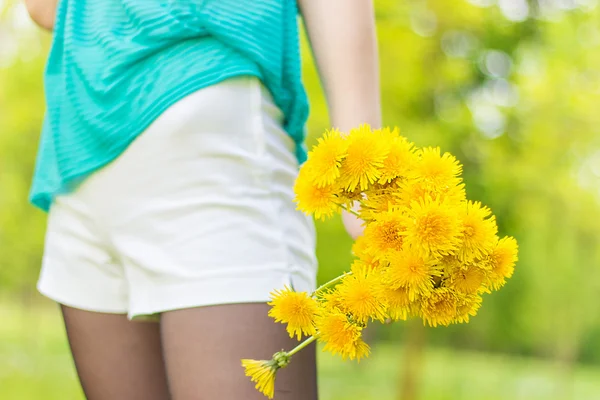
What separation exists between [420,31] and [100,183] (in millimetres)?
5452

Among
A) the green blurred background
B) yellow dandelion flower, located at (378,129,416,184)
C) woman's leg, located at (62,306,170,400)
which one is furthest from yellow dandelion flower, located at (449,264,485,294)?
the green blurred background

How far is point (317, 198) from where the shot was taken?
0.69 metres

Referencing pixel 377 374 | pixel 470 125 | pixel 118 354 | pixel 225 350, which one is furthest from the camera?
pixel 377 374

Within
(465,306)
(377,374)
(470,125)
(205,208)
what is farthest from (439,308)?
(377,374)

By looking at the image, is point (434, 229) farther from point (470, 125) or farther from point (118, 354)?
point (470, 125)

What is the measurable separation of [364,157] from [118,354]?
2.09 feet

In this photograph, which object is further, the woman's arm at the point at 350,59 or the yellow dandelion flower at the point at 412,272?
the woman's arm at the point at 350,59

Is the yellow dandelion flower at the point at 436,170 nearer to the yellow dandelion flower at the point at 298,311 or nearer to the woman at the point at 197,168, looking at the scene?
the yellow dandelion flower at the point at 298,311

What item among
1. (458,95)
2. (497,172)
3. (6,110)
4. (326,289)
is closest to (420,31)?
(458,95)

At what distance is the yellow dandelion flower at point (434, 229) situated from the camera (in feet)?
2.03

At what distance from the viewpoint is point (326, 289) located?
2.36 ft

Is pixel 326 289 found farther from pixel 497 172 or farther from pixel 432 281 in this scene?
Answer: pixel 497 172

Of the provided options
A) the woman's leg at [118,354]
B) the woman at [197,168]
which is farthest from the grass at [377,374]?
the woman at [197,168]

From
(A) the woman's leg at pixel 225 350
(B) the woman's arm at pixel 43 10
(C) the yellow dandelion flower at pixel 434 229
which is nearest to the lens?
(C) the yellow dandelion flower at pixel 434 229
